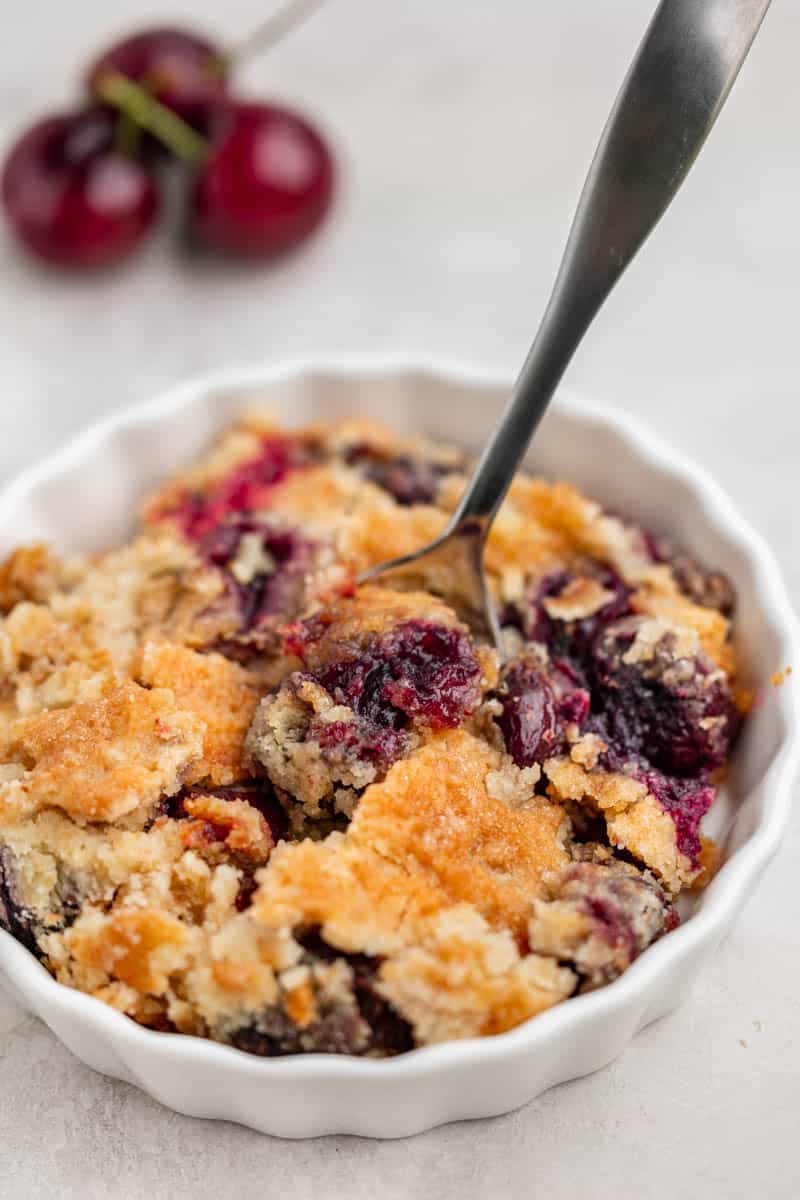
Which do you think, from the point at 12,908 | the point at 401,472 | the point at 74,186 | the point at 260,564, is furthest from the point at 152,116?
the point at 12,908

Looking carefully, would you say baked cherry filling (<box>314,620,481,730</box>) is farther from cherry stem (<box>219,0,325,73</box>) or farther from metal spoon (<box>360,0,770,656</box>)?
cherry stem (<box>219,0,325,73</box>)

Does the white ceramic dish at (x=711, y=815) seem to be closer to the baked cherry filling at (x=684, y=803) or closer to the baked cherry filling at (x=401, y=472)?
the baked cherry filling at (x=684, y=803)

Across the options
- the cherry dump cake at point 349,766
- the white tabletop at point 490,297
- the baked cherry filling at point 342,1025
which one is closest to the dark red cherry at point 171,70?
the white tabletop at point 490,297

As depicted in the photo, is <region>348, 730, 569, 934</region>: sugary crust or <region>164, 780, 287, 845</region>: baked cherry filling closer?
<region>348, 730, 569, 934</region>: sugary crust

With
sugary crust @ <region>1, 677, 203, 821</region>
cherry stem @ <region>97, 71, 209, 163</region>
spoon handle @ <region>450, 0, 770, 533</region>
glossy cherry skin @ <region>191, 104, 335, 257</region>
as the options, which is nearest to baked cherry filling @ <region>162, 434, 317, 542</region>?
sugary crust @ <region>1, 677, 203, 821</region>

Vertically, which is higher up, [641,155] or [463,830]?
[641,155]

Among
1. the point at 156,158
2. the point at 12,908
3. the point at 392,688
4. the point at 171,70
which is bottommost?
the point at 12,908

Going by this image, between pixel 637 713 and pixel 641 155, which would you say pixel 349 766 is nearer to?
pixel 637 713
